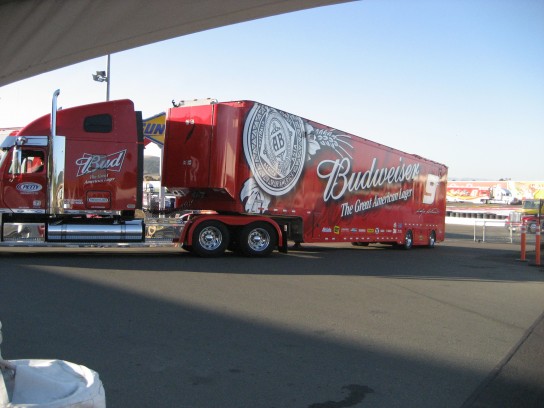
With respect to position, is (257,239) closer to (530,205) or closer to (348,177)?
(348,177)

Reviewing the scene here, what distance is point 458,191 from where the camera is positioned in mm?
94000

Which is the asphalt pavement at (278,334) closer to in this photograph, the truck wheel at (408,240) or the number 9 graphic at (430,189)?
the truck wheel at (408,240)

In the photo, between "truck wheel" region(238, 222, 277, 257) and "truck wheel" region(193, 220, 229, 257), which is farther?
"truck wheel" region(238, 222, 277, 257)

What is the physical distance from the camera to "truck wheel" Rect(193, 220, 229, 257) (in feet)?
43.7

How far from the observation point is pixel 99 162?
12.5 m

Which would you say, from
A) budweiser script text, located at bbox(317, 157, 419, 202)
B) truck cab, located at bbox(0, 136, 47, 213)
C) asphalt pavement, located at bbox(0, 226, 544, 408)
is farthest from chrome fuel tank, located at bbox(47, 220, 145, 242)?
budweiser script text, located at bbox(317, 157, 419, 202)

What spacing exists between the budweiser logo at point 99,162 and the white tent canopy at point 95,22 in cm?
1030

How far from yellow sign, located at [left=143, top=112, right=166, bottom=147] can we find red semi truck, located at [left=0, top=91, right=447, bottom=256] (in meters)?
1.10

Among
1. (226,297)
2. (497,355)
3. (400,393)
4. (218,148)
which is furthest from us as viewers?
(218,148)

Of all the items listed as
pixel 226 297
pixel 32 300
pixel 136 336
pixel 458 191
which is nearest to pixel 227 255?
pixel 226 297

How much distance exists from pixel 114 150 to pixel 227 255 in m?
4.21

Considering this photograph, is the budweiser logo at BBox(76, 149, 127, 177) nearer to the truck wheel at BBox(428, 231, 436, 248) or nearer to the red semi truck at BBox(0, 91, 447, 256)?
the red semi truck at BBox(0, 91, 447, 256)

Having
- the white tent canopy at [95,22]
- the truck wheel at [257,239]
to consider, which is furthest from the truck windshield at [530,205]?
the white tent canopy at [95,22]

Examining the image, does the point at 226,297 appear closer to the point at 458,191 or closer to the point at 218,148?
the point at 218,148
